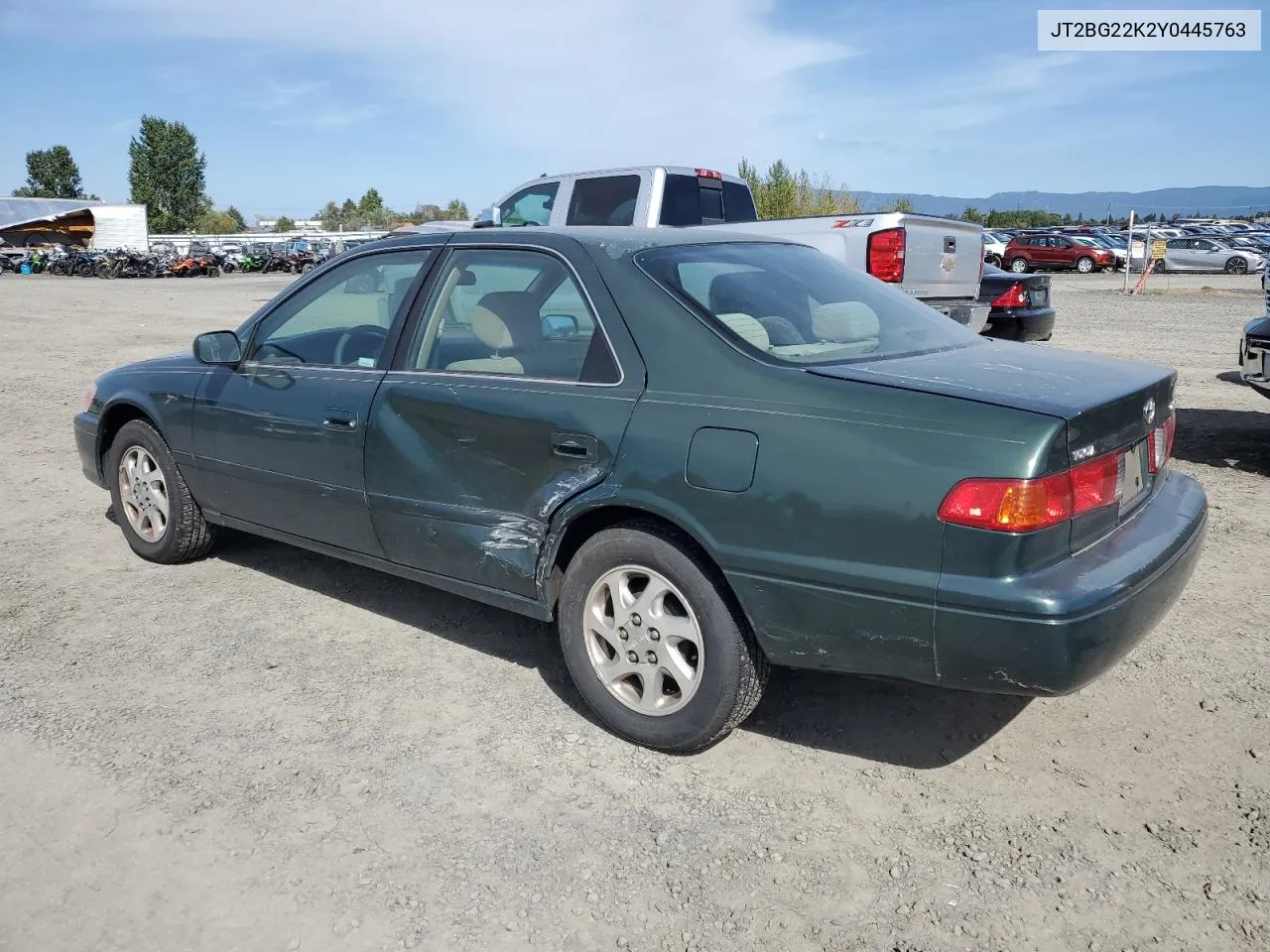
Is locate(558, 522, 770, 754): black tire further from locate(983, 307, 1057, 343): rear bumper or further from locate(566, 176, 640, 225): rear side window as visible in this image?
locate(983, 307, 1057, 343): rear bumper

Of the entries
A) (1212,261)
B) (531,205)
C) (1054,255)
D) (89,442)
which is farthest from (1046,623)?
(1054,255)

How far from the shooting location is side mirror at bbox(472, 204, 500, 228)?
11.2m

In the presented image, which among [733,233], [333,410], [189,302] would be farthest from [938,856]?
[189,302]

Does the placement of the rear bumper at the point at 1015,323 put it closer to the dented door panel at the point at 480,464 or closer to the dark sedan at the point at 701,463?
the dark sedan at the point at 701,463

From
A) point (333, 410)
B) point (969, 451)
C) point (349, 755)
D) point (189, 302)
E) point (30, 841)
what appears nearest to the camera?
point (969, 451)

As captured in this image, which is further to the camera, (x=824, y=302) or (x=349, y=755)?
(x=824, y=302)

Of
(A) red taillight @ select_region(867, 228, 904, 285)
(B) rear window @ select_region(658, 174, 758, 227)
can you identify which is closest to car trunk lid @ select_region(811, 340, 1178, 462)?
(A) red taillight @ select_region(867, 228, 904, 285)

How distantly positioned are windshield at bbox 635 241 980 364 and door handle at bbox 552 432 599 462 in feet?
1.72

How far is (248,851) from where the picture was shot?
2812mm

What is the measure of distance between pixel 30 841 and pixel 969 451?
105 inches

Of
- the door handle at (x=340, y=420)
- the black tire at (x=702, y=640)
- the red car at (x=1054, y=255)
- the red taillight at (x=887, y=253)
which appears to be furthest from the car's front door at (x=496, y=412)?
the red car at (x=1054, y=255)

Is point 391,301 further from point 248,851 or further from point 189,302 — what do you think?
point 189,302

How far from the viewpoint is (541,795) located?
10.2 ft

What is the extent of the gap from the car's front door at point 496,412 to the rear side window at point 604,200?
6.35 metres
